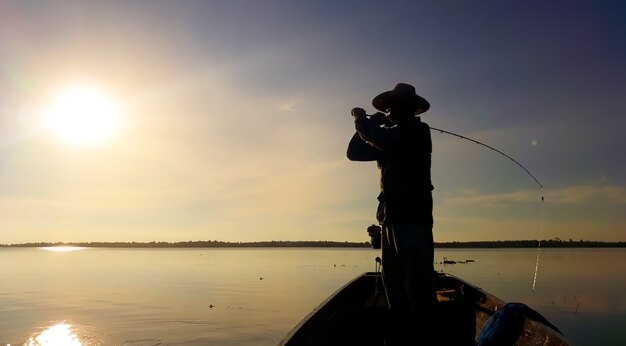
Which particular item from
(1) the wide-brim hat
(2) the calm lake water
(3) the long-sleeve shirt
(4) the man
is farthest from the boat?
(2) the calm lake water

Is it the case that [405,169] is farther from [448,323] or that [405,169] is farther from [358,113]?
[448,323]

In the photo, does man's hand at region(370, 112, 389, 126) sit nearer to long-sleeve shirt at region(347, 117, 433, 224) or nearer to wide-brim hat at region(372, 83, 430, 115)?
wide-brim hat at region(372, 83, 430, 115)

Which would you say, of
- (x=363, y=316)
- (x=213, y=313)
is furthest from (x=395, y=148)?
(x=213, y=313)

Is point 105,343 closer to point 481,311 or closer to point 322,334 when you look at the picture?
point 322,334

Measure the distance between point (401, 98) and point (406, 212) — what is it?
1078 millimetres

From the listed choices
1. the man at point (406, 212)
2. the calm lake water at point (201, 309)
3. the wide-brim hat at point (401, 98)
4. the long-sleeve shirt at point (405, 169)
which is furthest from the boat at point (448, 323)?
the calm lake water at point (201, 309)

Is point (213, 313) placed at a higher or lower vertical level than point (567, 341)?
lower

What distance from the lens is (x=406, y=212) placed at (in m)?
4.37

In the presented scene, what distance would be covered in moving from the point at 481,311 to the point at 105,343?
10.8m

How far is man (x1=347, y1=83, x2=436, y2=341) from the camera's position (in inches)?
170

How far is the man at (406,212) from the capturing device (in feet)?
14.2

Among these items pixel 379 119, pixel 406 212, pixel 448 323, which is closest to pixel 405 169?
pixel 406 212

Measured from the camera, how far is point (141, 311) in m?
20.9

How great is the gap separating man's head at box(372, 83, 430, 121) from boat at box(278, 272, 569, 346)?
5.97 ft
